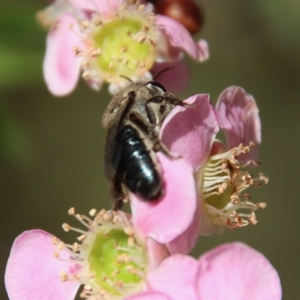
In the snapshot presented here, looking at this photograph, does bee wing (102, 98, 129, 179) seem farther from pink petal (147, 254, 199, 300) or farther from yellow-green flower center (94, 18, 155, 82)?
yellow-green flower center (94, 18, 155, 82)

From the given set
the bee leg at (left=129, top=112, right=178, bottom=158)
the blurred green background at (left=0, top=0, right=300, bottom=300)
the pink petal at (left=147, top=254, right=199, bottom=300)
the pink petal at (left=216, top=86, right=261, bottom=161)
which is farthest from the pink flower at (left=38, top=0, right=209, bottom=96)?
the blurred green background at (left=0, top=0, right=300, bottom=300)

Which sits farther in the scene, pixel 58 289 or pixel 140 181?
pixel 58 289

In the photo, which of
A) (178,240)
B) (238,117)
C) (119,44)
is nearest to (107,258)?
(178,240)

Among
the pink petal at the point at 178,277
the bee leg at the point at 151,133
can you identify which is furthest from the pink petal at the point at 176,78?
the pink petal at the point at 178,277

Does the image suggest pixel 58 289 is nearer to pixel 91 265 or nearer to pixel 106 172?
pixel 91 265

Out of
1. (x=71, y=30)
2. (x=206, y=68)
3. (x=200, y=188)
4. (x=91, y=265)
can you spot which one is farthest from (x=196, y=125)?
(x=206, y=68)
